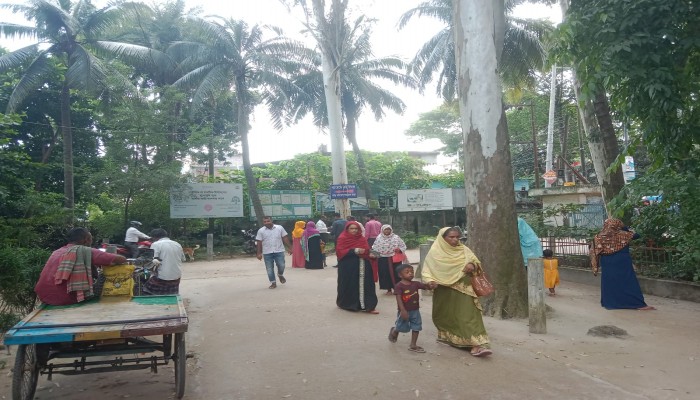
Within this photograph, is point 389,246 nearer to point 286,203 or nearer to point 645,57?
point 645,57

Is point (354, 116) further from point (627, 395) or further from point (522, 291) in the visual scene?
point (627, 395)

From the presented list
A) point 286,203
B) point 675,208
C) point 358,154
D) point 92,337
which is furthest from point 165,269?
point 358,154

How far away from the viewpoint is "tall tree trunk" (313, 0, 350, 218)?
18031mm

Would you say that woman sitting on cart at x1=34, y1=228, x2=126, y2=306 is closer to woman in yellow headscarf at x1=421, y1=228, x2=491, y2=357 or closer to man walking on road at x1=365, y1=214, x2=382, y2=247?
woman in yellow headscarf at x1=421, y1=228, x2=491, y2=357

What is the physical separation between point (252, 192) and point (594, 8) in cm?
1599

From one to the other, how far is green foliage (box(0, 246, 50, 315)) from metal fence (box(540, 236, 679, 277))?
10.4 m

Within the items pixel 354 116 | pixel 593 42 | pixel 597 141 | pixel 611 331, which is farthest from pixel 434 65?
pixel 611 331

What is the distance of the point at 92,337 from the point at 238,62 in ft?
66.1

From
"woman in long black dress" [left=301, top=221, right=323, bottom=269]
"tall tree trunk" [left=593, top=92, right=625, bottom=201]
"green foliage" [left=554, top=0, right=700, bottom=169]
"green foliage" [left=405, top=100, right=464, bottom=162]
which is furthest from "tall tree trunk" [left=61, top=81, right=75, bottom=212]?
"green foliage" [left=405, top=100, right=464, bottom=162]

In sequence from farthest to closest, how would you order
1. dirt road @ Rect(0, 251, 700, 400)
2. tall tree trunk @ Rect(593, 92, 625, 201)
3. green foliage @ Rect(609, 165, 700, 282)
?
tall tree trunk @ Rect(593, 92, 625, 201), green foliage @ Rect(609, 165, 700, 282), dirt road @ Rect(0, 251, 700, 400)

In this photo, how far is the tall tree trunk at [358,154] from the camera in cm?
2620

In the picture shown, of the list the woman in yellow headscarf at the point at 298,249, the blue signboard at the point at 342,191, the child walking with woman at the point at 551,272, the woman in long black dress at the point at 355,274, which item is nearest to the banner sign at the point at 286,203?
the blue signboard at the point at 342,191

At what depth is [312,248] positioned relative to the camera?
14.7 m

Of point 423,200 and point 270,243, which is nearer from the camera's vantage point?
point 270,243
